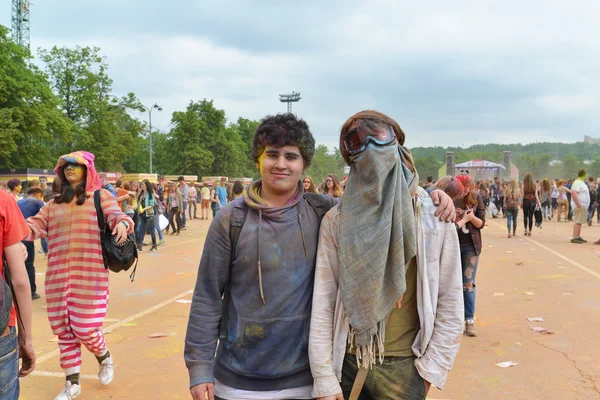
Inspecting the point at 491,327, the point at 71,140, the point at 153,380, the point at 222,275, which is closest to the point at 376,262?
the point at 222,275

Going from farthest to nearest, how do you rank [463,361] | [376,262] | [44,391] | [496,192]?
[496,192], [463,361], [44,391], [376,262]

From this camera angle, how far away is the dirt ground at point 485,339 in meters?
3.85

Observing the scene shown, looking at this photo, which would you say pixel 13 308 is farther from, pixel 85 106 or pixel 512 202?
pixel 85 106

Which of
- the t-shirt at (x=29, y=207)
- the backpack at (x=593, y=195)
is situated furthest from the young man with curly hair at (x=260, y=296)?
the backpack at (x=593, y=195)

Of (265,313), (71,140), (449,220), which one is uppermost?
(71,140)

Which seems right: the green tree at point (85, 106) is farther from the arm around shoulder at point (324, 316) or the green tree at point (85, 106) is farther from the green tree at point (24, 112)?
the arm around shoulder at point (324, 316)

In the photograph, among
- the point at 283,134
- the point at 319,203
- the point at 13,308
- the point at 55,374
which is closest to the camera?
the point at 283,134

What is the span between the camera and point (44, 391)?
12.7 feet

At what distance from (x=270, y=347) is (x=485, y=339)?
3859mm

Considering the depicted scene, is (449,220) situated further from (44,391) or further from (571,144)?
(571,144)

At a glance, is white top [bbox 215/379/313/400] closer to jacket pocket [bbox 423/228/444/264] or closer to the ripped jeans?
jacket pocket [bbox 423/228/444/264]

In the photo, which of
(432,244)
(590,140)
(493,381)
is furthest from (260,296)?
(590,140)

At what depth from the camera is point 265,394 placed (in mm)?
1972

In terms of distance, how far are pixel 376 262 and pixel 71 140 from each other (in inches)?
1589
